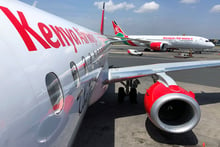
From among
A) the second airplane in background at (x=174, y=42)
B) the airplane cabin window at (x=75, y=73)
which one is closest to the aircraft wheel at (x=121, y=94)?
the airplane cabin window at (x=75, y=73)

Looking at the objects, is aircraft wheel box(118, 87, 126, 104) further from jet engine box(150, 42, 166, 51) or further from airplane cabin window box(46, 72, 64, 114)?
jet engine box(150, 42, 166, 51)

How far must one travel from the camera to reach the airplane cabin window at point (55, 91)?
5.58 feet

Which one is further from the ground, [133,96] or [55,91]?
[55,91]

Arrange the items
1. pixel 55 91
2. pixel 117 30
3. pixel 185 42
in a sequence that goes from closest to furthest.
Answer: pixel 55 91, pixel 185 42, pixel 117 30

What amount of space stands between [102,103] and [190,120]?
11.2 ft

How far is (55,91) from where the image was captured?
183 centimetres

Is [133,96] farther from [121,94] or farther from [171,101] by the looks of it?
[171,101]

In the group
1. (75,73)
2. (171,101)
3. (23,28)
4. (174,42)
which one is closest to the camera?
(23,28)

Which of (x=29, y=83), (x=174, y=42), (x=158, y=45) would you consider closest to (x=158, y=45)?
(x=158, y=45)

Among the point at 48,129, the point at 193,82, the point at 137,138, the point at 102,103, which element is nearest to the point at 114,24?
the point at 193,82

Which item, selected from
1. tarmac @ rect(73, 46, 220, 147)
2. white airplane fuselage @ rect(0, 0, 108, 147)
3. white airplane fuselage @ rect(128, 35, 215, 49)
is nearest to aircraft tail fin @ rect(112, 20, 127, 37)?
white airplane fuselage @ rect(128, 35, 215, 49)

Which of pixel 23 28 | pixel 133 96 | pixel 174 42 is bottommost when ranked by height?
pixel 133 96

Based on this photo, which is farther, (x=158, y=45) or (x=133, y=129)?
(x=158, y=45)

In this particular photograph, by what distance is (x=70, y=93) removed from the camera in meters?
2.21
